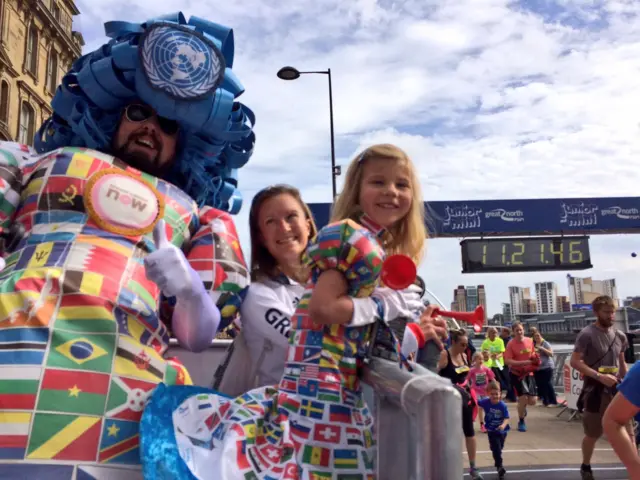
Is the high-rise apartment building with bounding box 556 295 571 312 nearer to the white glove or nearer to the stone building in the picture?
the stone building

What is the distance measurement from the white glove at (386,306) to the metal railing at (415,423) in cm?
11

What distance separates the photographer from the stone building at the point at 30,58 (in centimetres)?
1861

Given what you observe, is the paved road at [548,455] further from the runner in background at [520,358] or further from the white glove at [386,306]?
the white glove at [386,306]

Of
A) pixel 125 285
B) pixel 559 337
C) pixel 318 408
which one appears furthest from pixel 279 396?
pixel 559 337

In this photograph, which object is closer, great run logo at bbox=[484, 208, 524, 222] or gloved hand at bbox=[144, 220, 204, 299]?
gloved hand at bbox=[144, 220, 204, 299]

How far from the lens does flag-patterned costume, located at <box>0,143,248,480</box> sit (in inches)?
57.0

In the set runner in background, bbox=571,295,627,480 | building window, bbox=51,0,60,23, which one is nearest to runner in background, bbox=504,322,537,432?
runner in background, bbox=571,295,627,480

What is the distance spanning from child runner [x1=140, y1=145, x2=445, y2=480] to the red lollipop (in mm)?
27

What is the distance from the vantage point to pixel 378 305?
150cm

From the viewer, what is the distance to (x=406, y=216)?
1.82 metres

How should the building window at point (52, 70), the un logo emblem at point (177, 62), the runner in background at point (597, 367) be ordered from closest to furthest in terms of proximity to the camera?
1. the un logo emblem at point (177, 62)
2. the runner in background at point (597, 367)
3. the building window at point (52, 70)

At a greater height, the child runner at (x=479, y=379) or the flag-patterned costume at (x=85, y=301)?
the flag-patterned costume at (x=85, y=301)

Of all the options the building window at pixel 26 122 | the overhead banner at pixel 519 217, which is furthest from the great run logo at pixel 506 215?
the building window at pixel 26 122

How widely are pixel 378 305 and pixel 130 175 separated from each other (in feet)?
3.31
